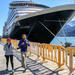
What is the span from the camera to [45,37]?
77.5ft

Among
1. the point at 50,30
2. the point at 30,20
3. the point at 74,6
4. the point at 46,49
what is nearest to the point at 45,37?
the point at 50,30

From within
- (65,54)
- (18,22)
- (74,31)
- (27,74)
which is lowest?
(27,74)

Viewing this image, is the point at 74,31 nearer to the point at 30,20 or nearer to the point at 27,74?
the point at 30,20

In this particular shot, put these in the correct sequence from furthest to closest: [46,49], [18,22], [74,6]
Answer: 1. [18,22]
2. [74,6]
3. [46,49]

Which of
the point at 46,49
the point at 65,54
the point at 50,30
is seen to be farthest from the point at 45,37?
the point at 65,54

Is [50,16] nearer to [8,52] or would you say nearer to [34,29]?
[34,29]

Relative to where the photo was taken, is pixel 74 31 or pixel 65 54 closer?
pixel 65 54

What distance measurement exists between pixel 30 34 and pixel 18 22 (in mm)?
2913

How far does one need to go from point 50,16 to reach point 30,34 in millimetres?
5729

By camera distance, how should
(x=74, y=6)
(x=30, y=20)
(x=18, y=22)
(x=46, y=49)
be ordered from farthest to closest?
(x=18, y=22) → (x=30, y=20) → (x=74, y=6) → (x=46, y=49)

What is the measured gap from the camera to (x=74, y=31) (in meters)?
21.1

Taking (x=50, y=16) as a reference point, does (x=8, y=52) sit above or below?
below

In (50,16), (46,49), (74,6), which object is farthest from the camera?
(50,16)

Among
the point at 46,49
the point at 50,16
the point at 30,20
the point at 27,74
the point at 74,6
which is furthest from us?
the point at 30,20
